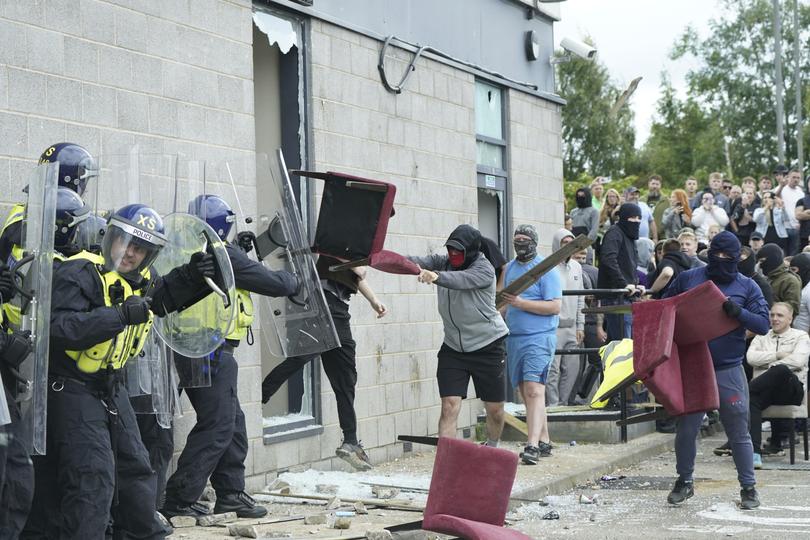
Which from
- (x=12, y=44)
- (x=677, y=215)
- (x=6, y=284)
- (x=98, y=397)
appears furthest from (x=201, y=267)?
(x=677, y=215)

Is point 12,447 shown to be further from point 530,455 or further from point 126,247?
point 530,455

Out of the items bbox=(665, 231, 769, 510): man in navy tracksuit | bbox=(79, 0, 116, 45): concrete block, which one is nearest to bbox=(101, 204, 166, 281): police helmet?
bbox=(79, 0, 116, 45): concrete block

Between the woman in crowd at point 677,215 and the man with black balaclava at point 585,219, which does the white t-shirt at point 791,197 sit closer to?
the woman in crowd at point 677,215

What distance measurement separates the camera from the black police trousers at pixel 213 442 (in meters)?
7.84

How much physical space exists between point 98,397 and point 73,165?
1.36m

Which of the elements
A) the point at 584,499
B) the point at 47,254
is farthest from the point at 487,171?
the point at 47,254

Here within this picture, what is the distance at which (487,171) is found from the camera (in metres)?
13.7

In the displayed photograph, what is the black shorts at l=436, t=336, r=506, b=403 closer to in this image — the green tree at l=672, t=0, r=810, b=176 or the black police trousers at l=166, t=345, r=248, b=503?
the black police trousers at l=166, t=345, r=248, b=503

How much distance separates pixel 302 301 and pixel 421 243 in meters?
3.82

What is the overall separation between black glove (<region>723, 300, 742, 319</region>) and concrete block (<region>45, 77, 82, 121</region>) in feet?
14.7

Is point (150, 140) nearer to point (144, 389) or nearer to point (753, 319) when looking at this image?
point (144, 389)

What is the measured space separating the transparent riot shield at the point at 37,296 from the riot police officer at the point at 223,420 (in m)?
1.65

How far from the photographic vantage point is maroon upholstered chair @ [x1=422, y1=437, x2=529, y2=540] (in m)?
6.04

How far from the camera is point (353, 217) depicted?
28.3ft
